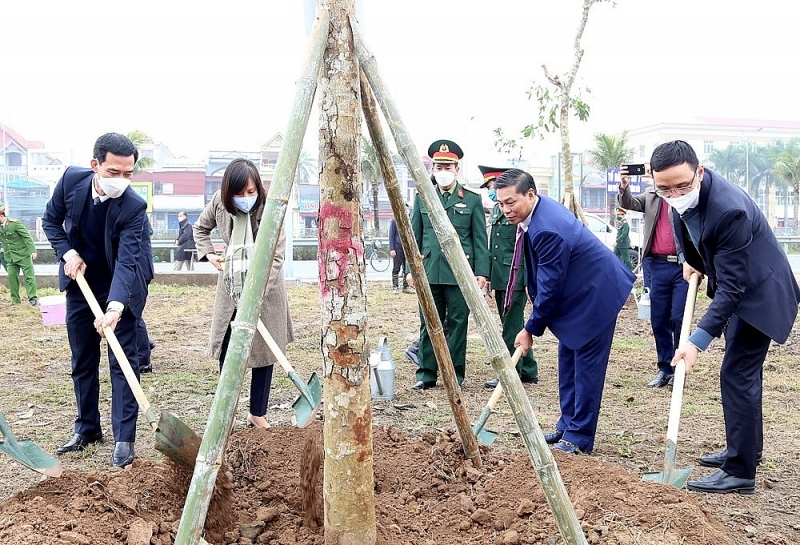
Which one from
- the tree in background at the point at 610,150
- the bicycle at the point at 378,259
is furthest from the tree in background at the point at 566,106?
the tree in background at the point at 610,150

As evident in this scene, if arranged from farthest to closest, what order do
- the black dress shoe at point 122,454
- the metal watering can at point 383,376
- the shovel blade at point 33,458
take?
1. the metal watering can at point 383,376
2. the black dress shoe at point 122,454
3. the shovel blade at point 33,458

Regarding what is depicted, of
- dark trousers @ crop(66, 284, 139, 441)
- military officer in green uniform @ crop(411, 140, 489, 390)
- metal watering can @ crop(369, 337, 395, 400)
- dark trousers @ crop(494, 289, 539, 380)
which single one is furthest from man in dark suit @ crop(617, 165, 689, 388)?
dark trousers @ crop(66, 284, 139, 441)

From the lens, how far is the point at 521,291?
649 cm

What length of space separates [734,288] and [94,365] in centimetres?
348

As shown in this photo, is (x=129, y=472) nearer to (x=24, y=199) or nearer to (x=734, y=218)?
(x=734, y=218)

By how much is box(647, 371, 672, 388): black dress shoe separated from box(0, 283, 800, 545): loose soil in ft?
0.34

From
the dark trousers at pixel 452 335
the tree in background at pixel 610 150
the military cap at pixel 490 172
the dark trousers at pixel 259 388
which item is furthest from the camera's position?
the tree in background at pixel 610 150

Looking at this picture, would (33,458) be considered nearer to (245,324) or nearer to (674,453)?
(245,324)

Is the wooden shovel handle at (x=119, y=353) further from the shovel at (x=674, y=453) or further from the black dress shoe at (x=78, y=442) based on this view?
the shovel at (x=674, y=453)

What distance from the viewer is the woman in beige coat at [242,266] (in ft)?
13.8

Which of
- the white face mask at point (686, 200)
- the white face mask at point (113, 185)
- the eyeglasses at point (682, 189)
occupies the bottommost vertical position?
the white face mask at point (686, 200)

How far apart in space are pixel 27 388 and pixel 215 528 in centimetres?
396

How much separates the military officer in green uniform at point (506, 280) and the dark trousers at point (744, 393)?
2.55m

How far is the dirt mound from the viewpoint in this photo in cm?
270
